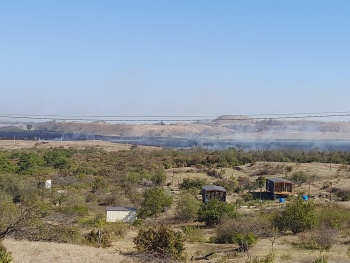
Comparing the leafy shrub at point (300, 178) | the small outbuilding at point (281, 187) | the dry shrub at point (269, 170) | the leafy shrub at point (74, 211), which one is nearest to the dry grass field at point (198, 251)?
the leafy shrub at point (74, 211)

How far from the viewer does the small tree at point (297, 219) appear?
27.4 m

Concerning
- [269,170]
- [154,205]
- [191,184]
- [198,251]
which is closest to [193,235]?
[198,251]

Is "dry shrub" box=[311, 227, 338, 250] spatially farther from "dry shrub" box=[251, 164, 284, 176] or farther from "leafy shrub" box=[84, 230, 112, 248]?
"dry shrub" box=[251, 164, 284, 176]

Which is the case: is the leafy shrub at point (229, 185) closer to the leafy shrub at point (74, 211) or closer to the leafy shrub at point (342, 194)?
the leafy shrub at point (342, 194)

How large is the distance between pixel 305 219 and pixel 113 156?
6573 centimetres

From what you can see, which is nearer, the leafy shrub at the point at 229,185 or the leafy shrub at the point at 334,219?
the leafy shrub at the point at 334,219

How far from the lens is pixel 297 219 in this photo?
90.2ft

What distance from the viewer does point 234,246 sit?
23.8m

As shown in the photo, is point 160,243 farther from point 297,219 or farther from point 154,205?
point 154,205

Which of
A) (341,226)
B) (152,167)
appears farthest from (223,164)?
(341,226)

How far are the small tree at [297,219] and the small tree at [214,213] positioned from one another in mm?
4834

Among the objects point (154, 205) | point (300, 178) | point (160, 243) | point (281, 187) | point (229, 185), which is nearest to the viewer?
point (160, 243)

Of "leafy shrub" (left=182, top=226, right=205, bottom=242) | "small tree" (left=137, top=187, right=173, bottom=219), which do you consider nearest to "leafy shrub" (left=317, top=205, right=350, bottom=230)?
"leafy shrub" (left=182, top=226, right=205, bottom=242)

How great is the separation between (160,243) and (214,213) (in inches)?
488
